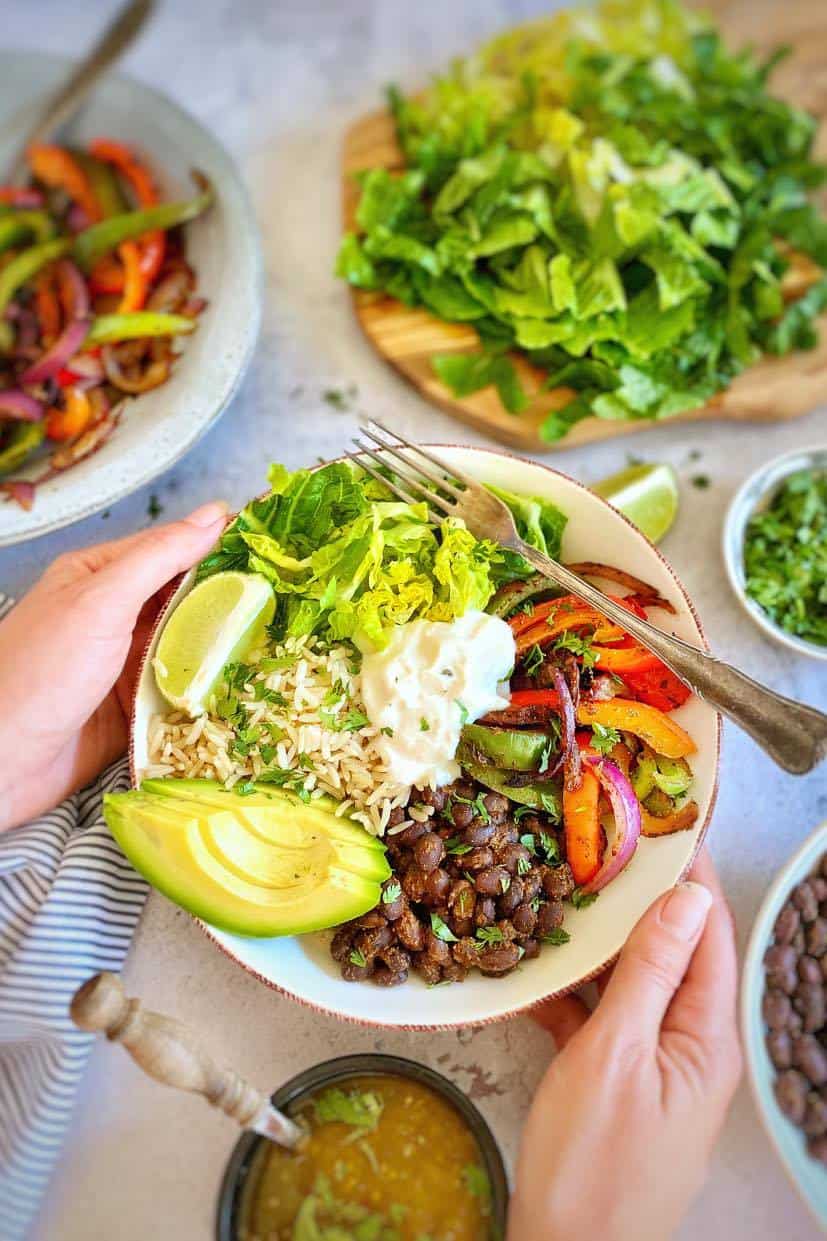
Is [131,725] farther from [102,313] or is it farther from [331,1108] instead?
[102,313]

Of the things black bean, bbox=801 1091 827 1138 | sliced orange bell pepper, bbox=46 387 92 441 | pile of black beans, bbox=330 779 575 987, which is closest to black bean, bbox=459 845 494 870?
pile of black beans, bbox=330 779 575 987

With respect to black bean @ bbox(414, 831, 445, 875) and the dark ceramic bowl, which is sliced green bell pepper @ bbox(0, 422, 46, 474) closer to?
black bean @ bbox(414, 831, 445, 875)

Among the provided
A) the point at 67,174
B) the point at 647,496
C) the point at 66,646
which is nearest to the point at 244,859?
the point at 66,646

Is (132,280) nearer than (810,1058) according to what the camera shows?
No

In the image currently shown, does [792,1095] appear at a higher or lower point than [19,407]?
lower

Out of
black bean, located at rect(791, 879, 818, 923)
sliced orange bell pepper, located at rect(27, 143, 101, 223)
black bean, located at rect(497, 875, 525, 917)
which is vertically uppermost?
sliced orange bell pepper, located at rect(27, 143, 101, 223)

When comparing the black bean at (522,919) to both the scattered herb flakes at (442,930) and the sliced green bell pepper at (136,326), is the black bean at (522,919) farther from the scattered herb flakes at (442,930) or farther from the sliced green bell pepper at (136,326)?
the sliced green bell pepper at (136,326)

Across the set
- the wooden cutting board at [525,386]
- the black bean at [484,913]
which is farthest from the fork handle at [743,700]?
the wooden cutting board at [525,386]

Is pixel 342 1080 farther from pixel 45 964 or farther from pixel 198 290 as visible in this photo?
pixel 198 290
